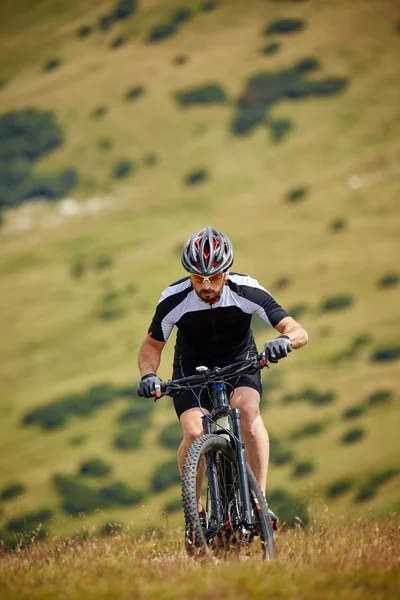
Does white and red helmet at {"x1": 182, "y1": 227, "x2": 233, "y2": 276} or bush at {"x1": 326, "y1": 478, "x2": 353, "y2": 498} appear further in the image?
bush at {"x1": 326, "y1": 478, "x2": 353, "y2": 498}

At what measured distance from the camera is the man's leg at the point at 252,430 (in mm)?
8133

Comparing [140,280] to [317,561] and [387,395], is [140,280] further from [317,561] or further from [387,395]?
[317,561]

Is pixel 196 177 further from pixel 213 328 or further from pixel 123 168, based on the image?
pixel 213 328

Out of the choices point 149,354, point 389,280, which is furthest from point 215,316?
point 389,280

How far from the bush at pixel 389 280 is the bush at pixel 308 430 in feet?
137

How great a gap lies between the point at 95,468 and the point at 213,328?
87398 millimetres

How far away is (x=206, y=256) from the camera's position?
7.91 meters

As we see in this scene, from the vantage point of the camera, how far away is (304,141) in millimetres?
194000

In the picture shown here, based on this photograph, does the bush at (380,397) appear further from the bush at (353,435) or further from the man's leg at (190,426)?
the man's leg at (190,426)

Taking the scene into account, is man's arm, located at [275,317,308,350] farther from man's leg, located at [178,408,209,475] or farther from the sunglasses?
man's leg, located at [178,408,209,475]

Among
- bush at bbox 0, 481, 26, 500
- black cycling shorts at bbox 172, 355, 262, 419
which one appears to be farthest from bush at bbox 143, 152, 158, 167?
black cycling shorts at bbox 172, 355, 262, 419

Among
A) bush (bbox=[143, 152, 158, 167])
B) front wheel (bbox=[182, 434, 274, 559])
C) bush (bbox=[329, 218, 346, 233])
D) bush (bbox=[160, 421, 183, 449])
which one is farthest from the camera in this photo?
bush (bbox=[143, 152, 158, 167])

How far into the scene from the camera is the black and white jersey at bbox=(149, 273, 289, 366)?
8273 millimetres

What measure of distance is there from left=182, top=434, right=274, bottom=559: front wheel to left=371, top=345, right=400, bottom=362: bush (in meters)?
101
